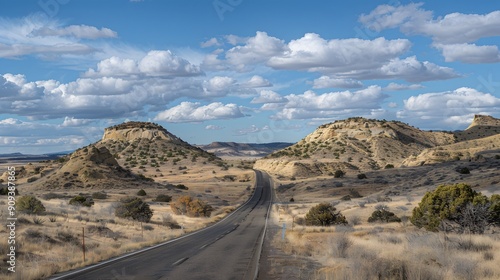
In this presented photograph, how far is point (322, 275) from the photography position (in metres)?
13.2

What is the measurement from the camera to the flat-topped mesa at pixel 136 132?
166488 millimetres

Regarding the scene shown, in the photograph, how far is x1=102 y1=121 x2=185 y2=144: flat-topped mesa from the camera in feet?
546

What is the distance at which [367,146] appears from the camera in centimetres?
14200

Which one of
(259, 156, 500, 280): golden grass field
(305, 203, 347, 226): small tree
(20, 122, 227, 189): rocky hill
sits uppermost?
(20, 122, 227, 189): rocky hill

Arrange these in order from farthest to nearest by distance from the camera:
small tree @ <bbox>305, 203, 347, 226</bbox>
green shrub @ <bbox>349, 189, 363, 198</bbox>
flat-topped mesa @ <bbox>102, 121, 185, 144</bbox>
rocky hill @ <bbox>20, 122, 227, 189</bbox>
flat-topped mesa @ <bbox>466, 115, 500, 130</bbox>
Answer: flat-topped mesa @ <bbox>102, 121, 185, 144</bbox> < flat-topped mesa @ <bbox>466, 115, 500, 130</bbox> < rocky hill @ <bbox>20, 122, 227, 189</bbox> < green shrub @ <bbox>349, 189, 363, 198</bbox> < small tree @ <bbox>305, 203, 347, 226</bbox>

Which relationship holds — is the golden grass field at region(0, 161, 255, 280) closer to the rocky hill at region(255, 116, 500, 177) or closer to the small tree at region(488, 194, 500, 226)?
the small tree at region(488, 194, 500, 226)

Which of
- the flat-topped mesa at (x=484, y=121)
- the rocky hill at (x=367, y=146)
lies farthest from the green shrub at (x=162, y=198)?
the flat-topped mesa at (x=484, y=121)

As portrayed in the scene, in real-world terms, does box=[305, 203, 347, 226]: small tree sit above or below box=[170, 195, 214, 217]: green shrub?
above

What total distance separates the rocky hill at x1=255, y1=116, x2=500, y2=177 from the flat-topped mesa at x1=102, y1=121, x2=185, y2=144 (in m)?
37.8

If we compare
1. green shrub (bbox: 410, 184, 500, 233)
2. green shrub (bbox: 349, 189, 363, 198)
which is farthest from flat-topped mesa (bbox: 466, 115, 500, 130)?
green shrub (bbox: 410, 184, 500, 233)

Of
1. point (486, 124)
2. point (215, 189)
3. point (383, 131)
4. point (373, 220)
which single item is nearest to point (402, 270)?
point (373, 220)

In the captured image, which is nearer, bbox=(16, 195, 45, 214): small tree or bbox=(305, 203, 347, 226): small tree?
bbox=(16, 195, 45, 214): small tree

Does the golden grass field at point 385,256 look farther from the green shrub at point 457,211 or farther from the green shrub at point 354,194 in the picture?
the green shrub at point 354,194

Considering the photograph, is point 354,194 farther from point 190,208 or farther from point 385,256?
point 385,256
